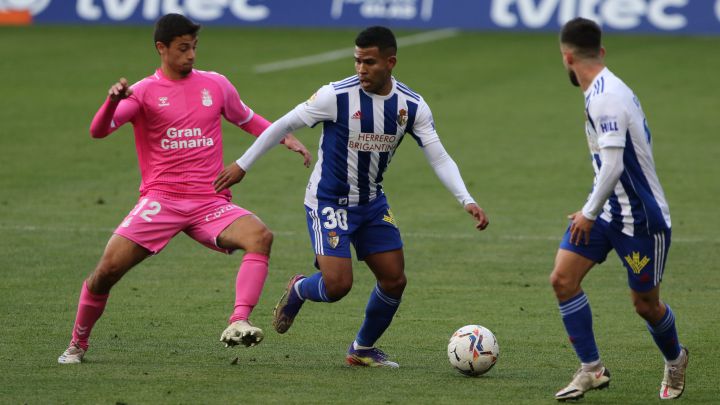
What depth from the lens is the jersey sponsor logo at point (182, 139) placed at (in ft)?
27.9

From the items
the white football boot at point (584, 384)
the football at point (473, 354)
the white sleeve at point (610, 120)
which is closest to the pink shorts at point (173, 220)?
the football at point (473, 354)

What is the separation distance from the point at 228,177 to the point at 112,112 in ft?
2.94

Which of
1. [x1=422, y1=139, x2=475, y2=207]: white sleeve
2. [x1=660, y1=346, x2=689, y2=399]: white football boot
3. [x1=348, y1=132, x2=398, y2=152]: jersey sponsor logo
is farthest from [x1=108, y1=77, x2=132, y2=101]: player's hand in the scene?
[x1=660, y1=346, x2=689, y2=399]: white football boot

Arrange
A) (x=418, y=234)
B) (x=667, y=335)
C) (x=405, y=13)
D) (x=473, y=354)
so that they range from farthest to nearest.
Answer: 1. (x=405, y=13)
2. (x=418, y=234)
3. (x=473, y=354)
4. (x=667, y=335)

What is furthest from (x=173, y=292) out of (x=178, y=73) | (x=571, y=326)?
(x=571, y=326)

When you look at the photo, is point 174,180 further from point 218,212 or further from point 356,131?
point 356,131

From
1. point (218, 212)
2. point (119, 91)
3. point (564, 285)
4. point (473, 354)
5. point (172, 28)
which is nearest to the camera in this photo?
point (564, 285)

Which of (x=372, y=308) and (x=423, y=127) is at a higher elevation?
(x=423, y=127)

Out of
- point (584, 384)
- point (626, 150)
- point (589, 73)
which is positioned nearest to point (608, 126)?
point (626, 150)

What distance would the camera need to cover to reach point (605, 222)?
24.7ft

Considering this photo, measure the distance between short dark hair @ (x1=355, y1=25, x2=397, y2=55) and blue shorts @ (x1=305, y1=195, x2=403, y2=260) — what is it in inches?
40.7

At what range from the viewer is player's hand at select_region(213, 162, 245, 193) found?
8.00 metres

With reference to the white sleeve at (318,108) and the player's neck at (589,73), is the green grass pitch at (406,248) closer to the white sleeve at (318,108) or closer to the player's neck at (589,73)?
the white sleeve at (318,108)

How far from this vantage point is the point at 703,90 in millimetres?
24438
